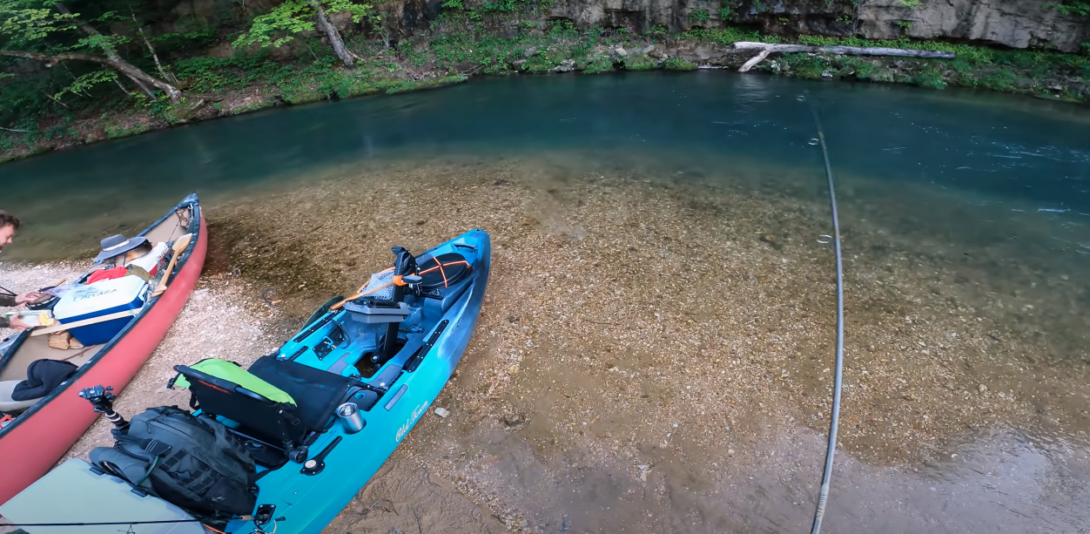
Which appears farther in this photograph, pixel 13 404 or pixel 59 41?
pixel 59 41

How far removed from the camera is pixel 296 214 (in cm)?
970

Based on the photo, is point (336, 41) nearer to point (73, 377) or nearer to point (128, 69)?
point (128, 69)

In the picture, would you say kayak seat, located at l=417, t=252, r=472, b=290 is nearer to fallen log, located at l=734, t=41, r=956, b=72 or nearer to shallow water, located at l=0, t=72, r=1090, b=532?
shallow water, located at l=0, t=72, r=1090, b=532

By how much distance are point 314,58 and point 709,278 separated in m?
17.0

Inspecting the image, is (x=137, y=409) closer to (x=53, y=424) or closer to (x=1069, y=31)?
(x=53, y=424)

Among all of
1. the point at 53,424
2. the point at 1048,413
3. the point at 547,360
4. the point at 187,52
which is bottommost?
the point at 1048,413

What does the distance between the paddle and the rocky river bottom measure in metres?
0.61

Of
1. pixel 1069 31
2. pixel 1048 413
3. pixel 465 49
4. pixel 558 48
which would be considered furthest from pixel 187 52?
pixel 1069 31

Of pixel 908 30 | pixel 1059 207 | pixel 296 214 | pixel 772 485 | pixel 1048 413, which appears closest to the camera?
pixel 772 485

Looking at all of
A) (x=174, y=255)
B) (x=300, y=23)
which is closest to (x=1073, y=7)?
(x=174, y=255)

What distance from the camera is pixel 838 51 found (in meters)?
16.2

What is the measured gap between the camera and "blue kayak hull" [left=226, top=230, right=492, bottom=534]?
369 cm

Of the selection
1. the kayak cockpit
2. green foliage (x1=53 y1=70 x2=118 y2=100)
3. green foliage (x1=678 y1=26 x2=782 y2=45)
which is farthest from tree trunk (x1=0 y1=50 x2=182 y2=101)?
green foliage (x1=678 y1=26 x2=782 y2=45)

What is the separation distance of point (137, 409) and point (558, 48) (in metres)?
17.2
